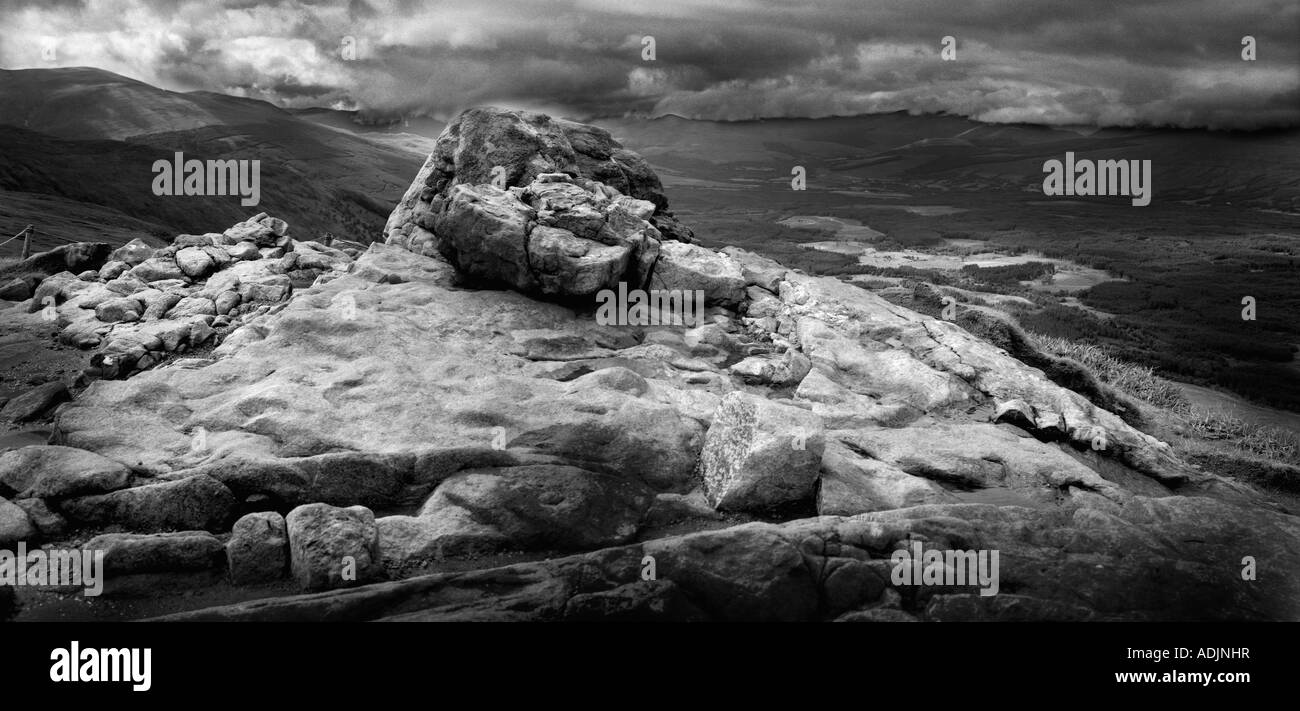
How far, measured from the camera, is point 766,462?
1552cm

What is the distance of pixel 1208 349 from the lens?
162 feet

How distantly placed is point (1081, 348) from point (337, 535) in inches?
1542

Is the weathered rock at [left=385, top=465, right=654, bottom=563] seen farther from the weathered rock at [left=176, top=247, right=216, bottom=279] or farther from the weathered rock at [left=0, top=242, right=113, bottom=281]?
the weathered rock at [left=0, top=242, right=113, bottom=281]

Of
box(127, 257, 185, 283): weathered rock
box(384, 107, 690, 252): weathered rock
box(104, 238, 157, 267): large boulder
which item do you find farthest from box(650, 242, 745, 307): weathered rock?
box(104, 238, 157, 267): large boulder

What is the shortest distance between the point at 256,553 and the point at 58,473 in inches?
210

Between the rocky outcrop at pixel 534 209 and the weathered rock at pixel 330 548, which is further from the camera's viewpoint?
the rocky outcrop at pixel 534 209

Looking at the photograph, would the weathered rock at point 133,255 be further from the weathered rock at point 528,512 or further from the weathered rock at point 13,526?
the weathered rock at point 528,512

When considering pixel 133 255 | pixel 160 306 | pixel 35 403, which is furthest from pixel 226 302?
pixel 133 255

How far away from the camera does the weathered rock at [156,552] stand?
1238 cm

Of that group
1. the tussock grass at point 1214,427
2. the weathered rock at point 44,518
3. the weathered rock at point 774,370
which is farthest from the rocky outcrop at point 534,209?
the tussock grass at point 1214,427

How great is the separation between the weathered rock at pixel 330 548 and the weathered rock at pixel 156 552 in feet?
4.94

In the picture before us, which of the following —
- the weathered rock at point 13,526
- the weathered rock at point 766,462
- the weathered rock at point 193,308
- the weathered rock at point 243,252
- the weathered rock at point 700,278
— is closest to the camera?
the weathered rock at point 13,526
